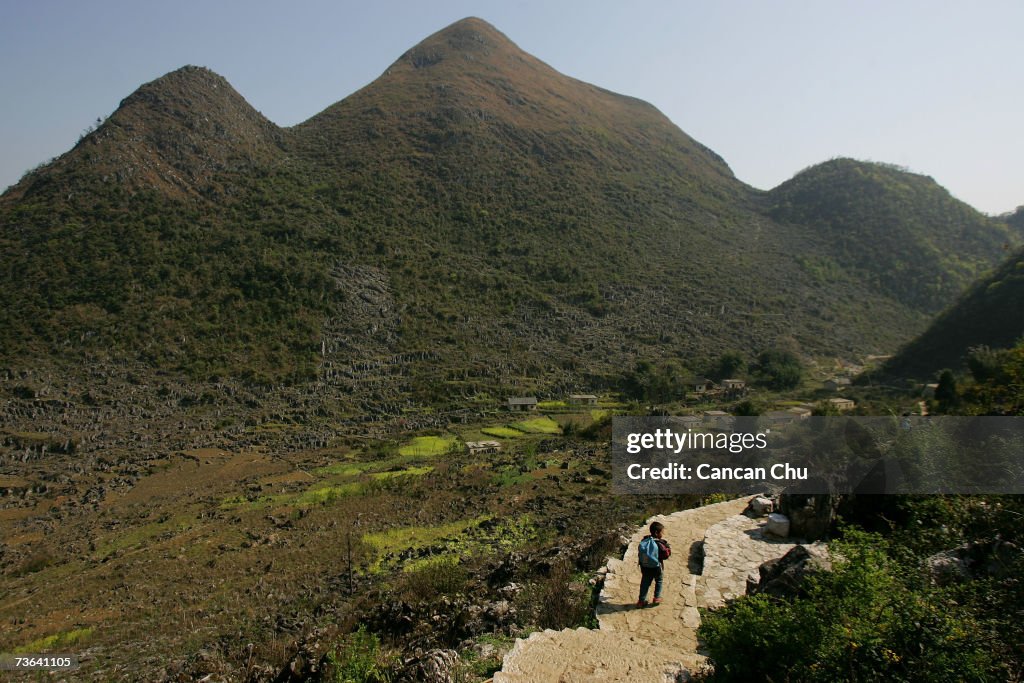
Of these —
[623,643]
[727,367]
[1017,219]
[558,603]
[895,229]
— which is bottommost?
[558,603]

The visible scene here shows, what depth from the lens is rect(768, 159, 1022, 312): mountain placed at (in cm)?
7544

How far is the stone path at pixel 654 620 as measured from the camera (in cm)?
557

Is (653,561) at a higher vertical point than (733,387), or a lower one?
higher

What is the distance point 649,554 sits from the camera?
7125 mm

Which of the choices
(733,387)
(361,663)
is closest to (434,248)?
(733,387)

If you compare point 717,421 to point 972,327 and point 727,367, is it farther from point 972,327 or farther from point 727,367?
point 972,327

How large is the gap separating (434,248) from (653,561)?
5550cm

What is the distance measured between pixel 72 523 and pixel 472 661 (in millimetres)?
17808

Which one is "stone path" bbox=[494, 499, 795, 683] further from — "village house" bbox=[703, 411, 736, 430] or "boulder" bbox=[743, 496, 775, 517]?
"village house" bbox=[703, 411, 736, 430]

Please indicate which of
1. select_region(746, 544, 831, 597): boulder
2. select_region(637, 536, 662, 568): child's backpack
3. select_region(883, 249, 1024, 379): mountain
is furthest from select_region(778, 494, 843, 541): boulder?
select_region(883, 249, 1024, 379): mountain

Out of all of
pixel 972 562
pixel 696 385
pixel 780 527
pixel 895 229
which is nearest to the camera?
pixel 972 562

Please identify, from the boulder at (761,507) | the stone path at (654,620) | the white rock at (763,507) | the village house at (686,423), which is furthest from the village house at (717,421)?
the stone path at (654,620)

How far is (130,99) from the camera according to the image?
61625 millimetres

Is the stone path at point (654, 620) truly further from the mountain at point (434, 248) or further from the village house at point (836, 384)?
the village house at point (836, 384)
